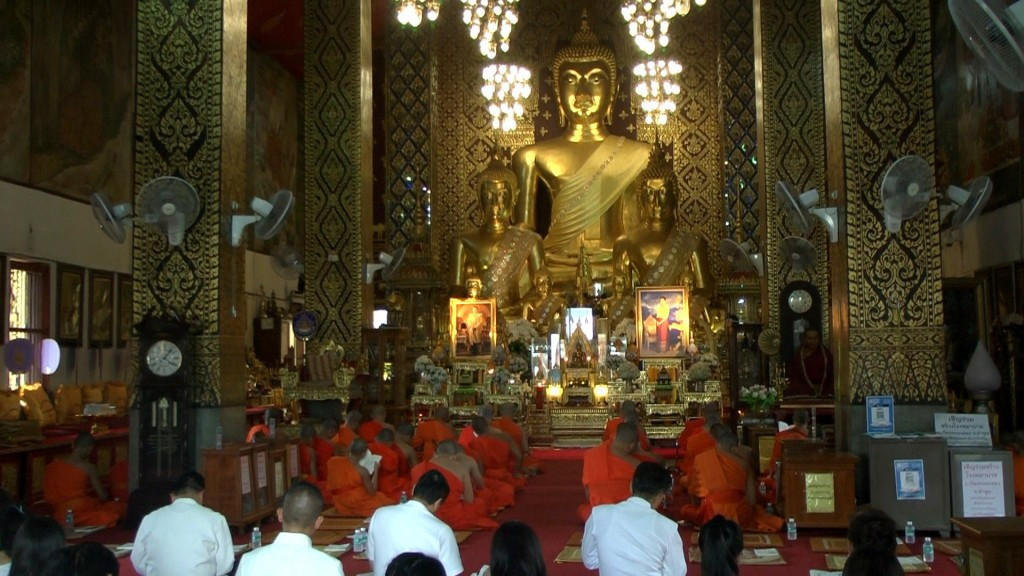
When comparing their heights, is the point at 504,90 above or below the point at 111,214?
above

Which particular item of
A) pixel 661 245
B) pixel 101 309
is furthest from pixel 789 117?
pixel 101 309

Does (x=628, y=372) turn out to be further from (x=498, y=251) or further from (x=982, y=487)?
(x=982, y=487)

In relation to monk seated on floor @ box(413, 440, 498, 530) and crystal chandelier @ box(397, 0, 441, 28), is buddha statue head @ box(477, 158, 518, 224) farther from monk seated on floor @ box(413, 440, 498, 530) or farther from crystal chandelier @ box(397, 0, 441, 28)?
monk seated on floor @ box(413, 440, 498, 530)

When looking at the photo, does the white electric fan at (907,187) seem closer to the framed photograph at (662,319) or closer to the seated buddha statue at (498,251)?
the framed photograph at (662,319)

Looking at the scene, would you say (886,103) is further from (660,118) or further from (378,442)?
(660,118)

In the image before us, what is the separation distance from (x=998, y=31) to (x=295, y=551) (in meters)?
3.43

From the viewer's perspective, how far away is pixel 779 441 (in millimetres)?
8477

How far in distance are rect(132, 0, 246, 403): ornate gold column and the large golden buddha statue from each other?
378 inches

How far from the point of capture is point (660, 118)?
54.0ft

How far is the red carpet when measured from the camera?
640 centimetres

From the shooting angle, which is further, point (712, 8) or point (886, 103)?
point (712, 8)

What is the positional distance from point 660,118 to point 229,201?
28.8ft

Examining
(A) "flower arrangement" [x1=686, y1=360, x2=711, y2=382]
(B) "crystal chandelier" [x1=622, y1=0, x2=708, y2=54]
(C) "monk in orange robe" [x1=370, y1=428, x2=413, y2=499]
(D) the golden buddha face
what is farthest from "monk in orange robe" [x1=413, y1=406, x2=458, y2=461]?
(D) the golden buddha face

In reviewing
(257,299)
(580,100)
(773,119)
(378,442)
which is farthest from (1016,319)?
(257,299)
